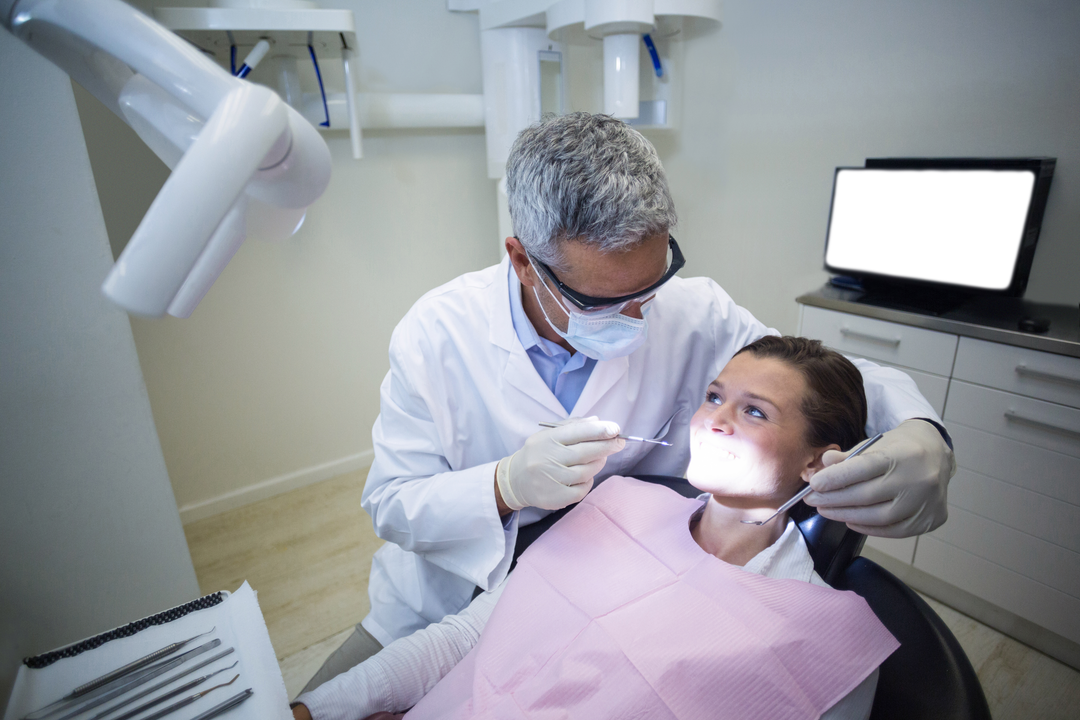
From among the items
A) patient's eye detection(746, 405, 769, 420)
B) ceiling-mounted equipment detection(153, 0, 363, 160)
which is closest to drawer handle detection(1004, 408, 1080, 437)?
patient's eye detection(746, 405, 769, 420)

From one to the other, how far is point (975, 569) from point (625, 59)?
2.13 meters

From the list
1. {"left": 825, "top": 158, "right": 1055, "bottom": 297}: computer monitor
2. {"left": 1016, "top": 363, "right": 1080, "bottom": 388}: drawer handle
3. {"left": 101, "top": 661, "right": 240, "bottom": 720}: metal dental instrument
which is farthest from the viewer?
{"left": 825, "top": 158, "right": 1055, "bottom": 297}: computer monitor

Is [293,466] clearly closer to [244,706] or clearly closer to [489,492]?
[489,492]

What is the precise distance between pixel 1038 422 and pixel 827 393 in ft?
3.47

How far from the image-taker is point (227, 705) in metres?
0.62

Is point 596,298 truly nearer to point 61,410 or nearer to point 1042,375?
point 61,410

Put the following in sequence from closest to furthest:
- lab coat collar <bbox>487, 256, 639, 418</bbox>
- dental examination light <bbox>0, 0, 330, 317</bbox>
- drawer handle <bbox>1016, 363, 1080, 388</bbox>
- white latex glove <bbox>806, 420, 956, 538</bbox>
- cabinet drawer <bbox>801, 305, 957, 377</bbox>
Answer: dental examination light <bbox>0, 0, 330, 317</bbox> < white latex glove <bbox>806, 420, 956, 538</bbox> < lab coat collar <bbox>487, 256, 639, 418</bbox> < drawer handle <bbox>1016, 363, 1080, 388</bbox> < cabinet drawer <bbox>801, 305, 957, 377</bbox>

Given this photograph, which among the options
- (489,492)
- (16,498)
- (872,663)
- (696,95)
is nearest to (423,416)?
(489,492)

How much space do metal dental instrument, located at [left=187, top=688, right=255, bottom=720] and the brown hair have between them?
3.31 ft

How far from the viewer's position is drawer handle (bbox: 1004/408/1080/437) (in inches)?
64.3

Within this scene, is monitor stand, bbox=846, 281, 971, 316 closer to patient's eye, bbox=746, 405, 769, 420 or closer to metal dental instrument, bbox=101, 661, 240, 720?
patient's eye, bbox=746, 405, 769, 420

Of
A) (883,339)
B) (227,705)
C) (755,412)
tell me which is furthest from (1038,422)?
(227,705)

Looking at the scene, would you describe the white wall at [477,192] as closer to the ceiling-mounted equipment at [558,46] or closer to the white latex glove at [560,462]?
the ceiling-mounted equipment at [558,46]

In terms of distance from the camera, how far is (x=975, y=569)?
6.26ft
